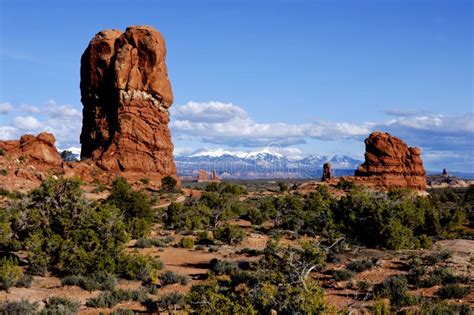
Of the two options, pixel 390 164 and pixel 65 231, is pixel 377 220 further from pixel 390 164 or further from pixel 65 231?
pixel 390 164

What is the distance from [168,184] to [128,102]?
512 inches

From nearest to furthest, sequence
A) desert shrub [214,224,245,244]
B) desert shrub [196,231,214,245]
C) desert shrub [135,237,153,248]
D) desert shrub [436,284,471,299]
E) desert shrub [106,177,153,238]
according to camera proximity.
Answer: desert shrub [436,284,471,299], desert shrub [135,237,153,248], desert shrub [214,224,245,244], desert shrub [196,231,214,245], desert shrub [106,177,153,238]

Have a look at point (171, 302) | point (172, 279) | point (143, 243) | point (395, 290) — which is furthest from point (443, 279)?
point (143, 243)

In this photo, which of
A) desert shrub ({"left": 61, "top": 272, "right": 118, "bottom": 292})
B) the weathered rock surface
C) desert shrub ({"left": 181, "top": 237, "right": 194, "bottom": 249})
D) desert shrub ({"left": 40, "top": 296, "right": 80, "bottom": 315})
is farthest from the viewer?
the weathered rock surface

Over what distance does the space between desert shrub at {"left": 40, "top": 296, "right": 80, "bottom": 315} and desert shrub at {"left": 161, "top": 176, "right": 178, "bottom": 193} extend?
149ft

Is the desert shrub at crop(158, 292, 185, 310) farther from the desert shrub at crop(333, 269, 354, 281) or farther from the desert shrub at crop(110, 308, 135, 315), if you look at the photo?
the desert shrub at crop(333, 269, 354, 281)

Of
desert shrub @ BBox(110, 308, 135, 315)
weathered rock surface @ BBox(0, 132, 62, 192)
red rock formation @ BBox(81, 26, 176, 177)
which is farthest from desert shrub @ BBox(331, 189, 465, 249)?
red rock formation @ BBox(81, 26, 176, 177)

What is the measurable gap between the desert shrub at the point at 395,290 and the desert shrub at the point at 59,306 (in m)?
8.92

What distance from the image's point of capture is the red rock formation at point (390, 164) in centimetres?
7131

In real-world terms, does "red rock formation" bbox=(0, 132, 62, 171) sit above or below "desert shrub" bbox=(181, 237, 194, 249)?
above

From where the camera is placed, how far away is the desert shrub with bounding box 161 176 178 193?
2381 inches

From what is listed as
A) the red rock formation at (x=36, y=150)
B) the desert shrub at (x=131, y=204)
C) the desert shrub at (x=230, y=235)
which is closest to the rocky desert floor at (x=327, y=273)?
the desert shrub at (x=230, y=235)

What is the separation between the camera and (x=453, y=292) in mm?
14234

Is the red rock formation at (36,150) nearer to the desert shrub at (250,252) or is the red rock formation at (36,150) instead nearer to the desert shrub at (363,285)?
the desert shrub at (250,252)
